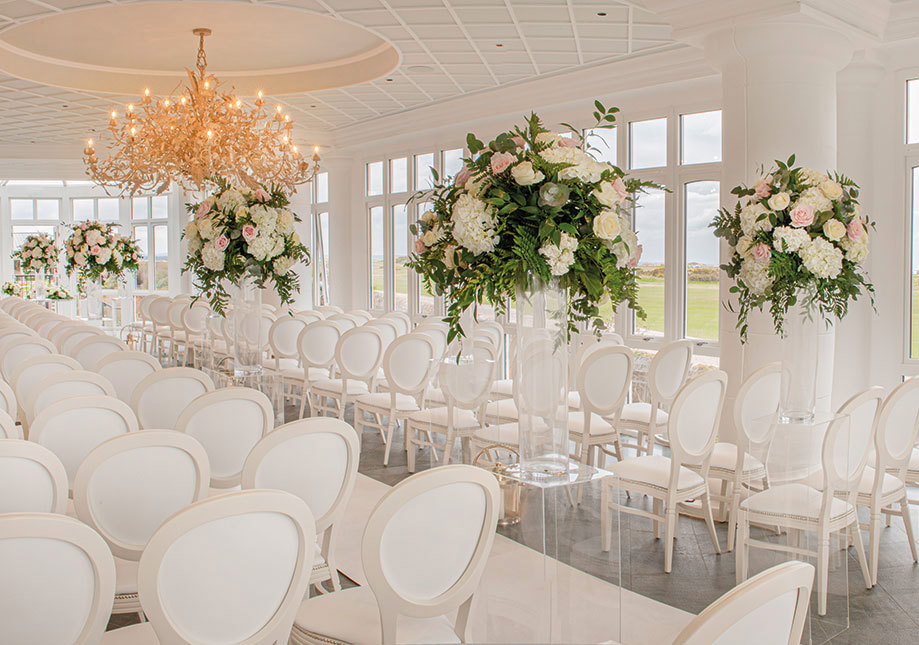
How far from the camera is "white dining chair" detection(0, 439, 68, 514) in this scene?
2.60 metres

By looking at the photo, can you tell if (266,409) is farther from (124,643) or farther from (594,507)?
(594,507)

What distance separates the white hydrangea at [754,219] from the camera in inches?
152

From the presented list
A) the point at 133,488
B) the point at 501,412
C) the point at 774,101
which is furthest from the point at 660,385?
the point at 133,488

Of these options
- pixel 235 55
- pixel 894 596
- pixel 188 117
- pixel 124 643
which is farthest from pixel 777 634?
pixel 235 55

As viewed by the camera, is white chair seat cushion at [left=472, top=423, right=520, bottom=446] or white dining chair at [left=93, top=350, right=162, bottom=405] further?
white dining chair at [left=93, top=350, right=162, bottom=405]

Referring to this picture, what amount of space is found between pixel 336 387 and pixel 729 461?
377 centimetres

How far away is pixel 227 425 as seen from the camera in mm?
3863

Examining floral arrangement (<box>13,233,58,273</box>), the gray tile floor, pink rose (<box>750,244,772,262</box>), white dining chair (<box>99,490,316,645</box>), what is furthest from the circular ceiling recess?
white dining chair (<box>99,490,316,645</box>)

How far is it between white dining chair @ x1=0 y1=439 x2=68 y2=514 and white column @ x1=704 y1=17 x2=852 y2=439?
173 inches

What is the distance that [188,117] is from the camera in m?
7.18

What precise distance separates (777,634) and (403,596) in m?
1.12

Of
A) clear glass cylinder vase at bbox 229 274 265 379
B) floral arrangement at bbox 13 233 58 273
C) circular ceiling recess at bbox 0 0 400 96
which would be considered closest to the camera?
clear glass cylinder vase at bbox 229 274 265 379

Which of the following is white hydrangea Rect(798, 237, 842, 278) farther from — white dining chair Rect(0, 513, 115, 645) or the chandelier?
the chandelier

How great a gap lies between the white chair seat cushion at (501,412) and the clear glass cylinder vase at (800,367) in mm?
2260
